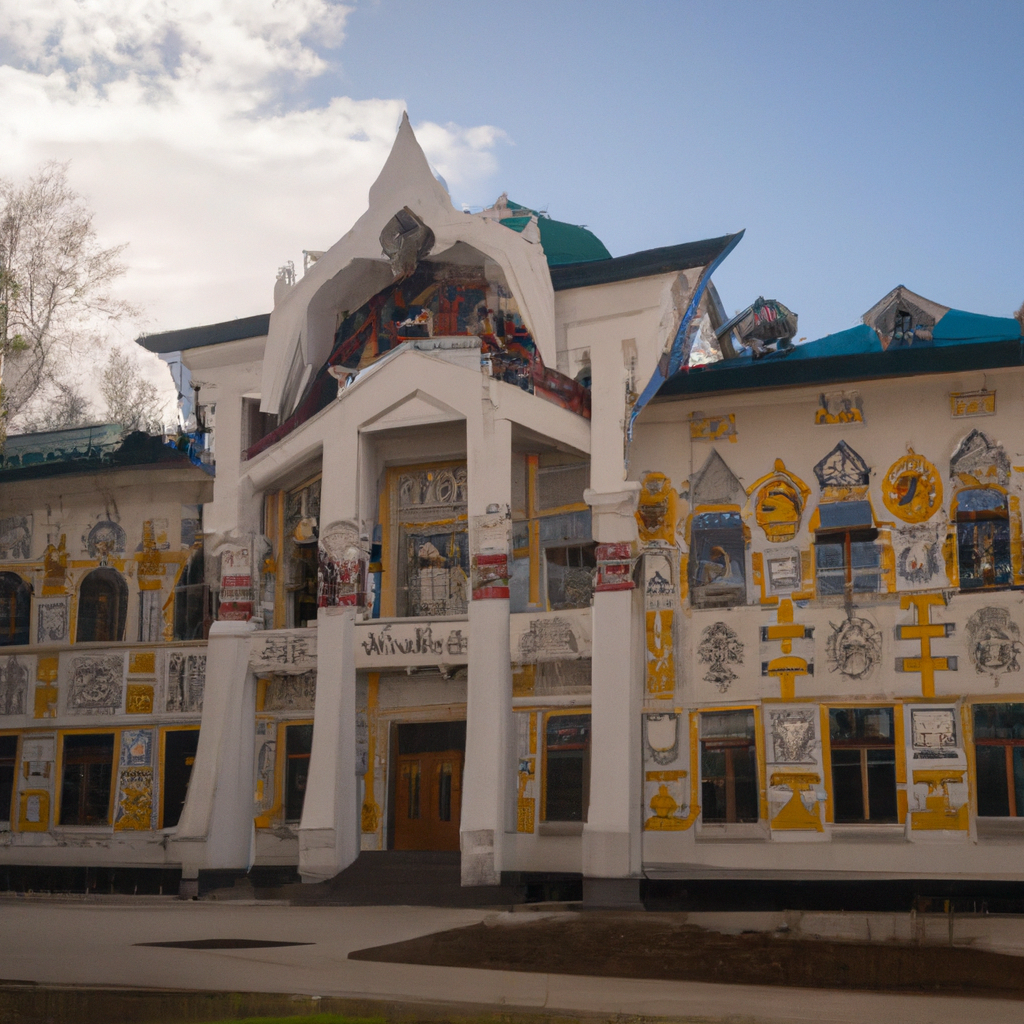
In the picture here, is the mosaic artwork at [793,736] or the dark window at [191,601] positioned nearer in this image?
the mosaic artwork at [793,736]

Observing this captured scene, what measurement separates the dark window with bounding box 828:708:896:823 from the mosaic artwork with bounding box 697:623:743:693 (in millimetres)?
1636

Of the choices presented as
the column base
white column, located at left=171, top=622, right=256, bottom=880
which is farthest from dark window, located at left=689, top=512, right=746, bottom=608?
white column, located at left=171, top=622, right=256, bottom=880

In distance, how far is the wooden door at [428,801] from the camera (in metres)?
21.3

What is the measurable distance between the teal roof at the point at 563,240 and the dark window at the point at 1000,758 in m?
10.0

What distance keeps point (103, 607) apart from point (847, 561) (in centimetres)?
1390

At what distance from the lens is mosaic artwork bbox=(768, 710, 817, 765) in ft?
65.3

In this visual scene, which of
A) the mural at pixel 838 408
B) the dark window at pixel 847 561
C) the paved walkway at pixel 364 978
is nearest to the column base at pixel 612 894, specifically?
the paved walkway at pixel 364 978

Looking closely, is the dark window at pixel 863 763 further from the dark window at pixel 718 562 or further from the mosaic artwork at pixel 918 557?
the dark window at pixel 718 562

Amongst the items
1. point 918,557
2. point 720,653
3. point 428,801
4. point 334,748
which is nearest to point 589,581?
point 720,653

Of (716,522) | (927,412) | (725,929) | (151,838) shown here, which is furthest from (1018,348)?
(151,838)

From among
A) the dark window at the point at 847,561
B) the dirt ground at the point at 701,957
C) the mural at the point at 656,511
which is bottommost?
the dirt ground at the point at 701,957

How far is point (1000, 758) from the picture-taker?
1888 centimetres

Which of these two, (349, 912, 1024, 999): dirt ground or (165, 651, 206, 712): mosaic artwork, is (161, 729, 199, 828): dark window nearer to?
(165, 651, 206, 712): mosaic artwork

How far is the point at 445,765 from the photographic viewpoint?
21594 mm
